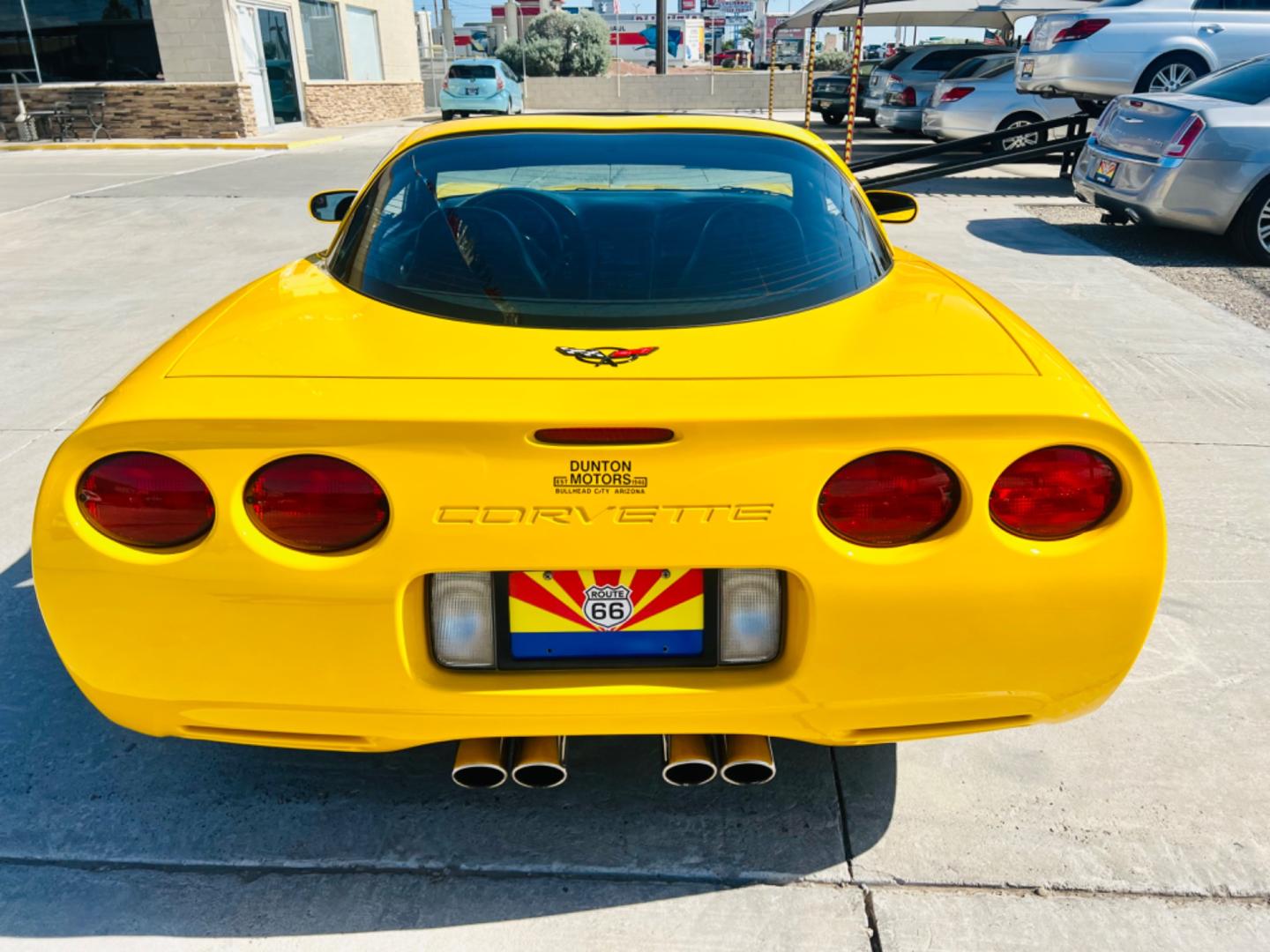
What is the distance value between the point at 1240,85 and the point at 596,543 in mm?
8922

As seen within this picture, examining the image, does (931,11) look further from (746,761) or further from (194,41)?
(746,761)

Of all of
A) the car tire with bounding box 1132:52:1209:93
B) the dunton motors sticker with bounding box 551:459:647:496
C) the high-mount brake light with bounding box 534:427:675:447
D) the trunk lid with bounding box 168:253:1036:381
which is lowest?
the car tire with bounding box 1132:52:1209:93

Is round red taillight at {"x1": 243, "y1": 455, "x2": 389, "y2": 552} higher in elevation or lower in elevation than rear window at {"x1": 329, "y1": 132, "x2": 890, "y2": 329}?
lower

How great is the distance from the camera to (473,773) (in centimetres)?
204

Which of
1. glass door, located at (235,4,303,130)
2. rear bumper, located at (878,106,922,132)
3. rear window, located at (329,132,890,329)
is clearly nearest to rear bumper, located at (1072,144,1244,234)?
rear window, located at (329,132,890,329)

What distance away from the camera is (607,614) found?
6.11 ft

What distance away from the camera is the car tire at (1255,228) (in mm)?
7898

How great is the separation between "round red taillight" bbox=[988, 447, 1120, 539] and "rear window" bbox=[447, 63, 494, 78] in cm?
2608

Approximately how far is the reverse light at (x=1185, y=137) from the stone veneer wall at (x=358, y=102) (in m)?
20.2

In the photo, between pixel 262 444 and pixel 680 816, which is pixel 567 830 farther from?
pixel 262 444

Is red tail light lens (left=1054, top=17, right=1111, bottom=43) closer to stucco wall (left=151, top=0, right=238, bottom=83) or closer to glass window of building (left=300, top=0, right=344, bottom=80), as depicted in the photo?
stucco wall (left=151, top=0, right=238, bottom=83)

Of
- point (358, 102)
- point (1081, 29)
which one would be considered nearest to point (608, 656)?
point (1081, 29)

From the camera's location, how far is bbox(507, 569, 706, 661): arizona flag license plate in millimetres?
1835

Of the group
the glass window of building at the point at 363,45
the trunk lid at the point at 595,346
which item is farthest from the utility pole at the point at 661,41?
the trunk lid at the point at 595,346
